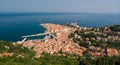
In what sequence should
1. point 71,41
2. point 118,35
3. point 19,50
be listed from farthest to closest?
point 118,35, point 71,41, point 19,50

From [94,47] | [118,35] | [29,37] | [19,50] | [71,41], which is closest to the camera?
[19,50]

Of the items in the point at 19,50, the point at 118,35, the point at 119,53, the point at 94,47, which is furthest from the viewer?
the point at 118,35

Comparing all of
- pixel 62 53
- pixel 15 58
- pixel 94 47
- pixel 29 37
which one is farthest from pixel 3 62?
pixel 29 37

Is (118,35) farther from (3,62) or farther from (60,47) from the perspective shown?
(3,62)

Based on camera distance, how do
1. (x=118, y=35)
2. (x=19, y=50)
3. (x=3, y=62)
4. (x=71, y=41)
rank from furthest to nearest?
(x=118, y=35) < (x=71, y=41) < (x=19, y=50) < (x=3, y=62)

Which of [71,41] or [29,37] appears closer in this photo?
[71,41]

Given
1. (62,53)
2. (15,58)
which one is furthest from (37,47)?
(15,58)

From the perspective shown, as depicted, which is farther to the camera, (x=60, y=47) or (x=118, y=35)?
(x=118, y=35)

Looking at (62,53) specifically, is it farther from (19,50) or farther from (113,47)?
(113,47)
